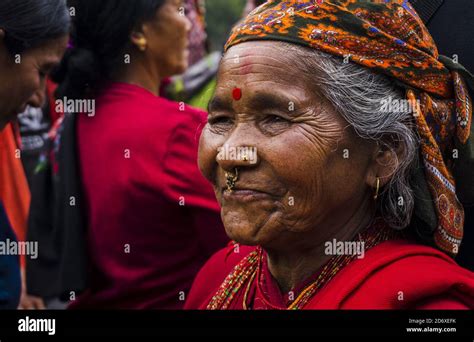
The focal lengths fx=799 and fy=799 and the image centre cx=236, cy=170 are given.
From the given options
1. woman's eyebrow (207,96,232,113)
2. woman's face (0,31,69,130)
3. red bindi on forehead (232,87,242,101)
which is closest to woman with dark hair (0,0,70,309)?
woman's face (0,31,69,130)

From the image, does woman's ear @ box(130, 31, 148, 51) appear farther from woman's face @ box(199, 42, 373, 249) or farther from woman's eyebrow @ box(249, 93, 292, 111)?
woman's eyebrow @ box(249, 93, 292, 111)

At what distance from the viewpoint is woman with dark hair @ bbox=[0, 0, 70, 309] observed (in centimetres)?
294

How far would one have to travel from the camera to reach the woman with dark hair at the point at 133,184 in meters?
3.45

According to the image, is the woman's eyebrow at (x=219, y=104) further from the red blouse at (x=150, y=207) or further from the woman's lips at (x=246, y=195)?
the red blouse at (x=150, y=207)

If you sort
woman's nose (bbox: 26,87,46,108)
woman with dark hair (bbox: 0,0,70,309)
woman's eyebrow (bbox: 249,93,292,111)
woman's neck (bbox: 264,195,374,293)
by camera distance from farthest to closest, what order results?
woman's nose (bbox: 26,87,46,108)
woman with dark hair (bbox: 0,0,70,309)
woman's neck (bbox: 264,195,374,293)
woman's eyebrow (bbox: 249,93,292,111)

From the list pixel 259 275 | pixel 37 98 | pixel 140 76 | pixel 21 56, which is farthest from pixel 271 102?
pixel 140 76

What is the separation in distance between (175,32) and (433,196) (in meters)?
1.98

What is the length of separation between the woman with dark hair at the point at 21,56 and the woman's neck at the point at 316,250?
1.30m

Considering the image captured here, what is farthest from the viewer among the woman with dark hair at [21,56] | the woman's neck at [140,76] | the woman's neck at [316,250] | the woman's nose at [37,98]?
the woman's neck at [140,76]

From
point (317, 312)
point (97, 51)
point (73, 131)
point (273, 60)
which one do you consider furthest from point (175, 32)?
point (317, 312)

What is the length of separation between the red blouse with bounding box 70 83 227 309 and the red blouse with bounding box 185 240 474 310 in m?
1.10

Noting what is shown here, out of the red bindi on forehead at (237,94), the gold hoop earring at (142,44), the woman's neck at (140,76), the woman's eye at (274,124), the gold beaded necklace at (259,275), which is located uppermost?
the gold hoop earring at (142,44)

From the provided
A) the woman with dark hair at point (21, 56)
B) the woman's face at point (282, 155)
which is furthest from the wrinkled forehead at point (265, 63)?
the woman with dark hair at point (21, 56)

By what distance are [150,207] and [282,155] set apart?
4.48 feet
